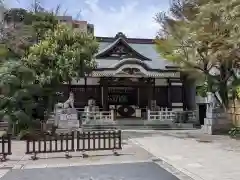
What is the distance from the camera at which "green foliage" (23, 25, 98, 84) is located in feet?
63.4

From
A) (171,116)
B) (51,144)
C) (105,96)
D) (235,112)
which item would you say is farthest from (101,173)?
(105,96)

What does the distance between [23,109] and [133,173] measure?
9.57 meters

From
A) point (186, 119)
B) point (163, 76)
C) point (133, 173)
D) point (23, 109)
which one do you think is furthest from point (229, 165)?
point (163, 76)

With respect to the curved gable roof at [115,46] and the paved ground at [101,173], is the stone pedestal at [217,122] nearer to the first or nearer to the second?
the paved ground at [101,173]

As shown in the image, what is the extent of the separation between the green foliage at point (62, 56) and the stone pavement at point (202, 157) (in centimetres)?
611

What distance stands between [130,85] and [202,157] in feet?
58.2

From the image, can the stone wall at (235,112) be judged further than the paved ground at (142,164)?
Yes

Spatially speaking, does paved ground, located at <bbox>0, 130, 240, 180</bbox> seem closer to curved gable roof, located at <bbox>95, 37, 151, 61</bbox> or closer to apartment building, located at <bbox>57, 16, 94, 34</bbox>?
apartment building, located at <bbox>57, 16, 94, 34</bbox>

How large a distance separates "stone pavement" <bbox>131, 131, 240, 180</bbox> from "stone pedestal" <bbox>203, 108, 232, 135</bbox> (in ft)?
12.5

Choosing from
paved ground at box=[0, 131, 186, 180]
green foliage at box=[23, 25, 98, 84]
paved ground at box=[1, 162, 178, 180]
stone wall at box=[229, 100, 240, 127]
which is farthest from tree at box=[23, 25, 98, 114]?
paved ground at box=[1, 162, 178, 180]

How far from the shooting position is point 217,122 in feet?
65.6

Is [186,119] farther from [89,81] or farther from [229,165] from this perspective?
[229,165]

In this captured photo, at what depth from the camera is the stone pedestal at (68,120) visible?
22.9 metres

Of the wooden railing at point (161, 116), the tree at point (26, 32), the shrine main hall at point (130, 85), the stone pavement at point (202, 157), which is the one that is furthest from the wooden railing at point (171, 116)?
the tree at point (26, 32)
